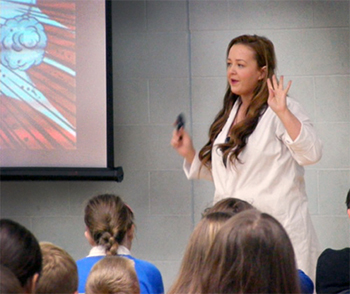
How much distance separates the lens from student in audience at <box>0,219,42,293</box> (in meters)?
1.47

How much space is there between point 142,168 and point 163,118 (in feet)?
1.04

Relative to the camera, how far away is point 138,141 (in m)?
3.84

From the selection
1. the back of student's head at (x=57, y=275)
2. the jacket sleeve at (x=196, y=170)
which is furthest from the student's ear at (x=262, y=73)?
the back of student's head at (x=57, y=275)

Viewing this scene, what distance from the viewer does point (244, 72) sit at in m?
2.69

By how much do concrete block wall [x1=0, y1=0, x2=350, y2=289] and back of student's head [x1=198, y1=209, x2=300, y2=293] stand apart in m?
2.50

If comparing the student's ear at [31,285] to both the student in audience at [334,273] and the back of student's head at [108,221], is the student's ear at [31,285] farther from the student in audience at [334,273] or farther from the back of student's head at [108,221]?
the student in audience at [334,273]

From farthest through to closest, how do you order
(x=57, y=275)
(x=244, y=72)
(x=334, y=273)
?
(x=244, y=72) → (x=334, y=273) → (x=57, y=275)

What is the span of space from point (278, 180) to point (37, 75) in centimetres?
174

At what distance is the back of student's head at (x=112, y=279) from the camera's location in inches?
71.7

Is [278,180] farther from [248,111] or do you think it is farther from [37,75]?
[37,75]

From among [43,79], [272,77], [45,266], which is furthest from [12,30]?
[45,266]

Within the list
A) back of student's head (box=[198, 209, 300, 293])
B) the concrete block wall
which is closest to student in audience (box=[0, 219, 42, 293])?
back of student's head (box=[198, 209, 300, 293])

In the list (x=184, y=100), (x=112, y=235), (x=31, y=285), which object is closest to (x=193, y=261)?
(x=31, y=285)

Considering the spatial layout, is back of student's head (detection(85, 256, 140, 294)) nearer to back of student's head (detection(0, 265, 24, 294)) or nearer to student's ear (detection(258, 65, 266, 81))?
back of student's head (detection(0, 265, 24, 294))
